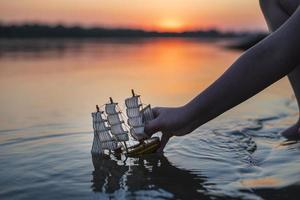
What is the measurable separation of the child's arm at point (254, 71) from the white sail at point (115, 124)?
0.87 meters

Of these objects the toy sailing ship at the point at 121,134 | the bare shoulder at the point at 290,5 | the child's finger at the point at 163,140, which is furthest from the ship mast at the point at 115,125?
the bare shoulder at the point at 290,5

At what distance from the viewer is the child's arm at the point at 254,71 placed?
1592mm

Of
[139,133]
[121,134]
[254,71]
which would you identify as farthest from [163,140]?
[254,71]

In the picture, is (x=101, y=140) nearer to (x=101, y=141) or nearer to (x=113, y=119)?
(x=101, y=141)

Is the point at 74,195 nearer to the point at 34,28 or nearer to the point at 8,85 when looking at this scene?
the point at 8,85

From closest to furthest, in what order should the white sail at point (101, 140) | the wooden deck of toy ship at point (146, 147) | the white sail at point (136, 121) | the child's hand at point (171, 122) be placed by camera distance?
the child's hand at point (171, 122), the white sail at point (136, 121), the wooden deck of toy ship at point (146, 147), the white sail at point (101, 140)

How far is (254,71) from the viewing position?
1.63 meters

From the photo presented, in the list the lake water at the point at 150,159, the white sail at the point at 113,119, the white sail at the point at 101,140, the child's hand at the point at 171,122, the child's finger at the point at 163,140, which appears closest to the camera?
the child's hand at the point at 171,122

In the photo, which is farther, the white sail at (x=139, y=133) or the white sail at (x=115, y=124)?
the white sail at (x=115, y=124)

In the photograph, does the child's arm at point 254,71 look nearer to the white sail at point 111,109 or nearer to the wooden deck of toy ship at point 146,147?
the wooden deck of toy ship at point 146,147

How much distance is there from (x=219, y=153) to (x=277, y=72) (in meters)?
1.11

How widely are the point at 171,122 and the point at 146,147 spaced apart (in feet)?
1.87

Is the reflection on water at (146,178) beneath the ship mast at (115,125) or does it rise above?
beneath

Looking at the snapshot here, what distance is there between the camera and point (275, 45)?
5.25ft
